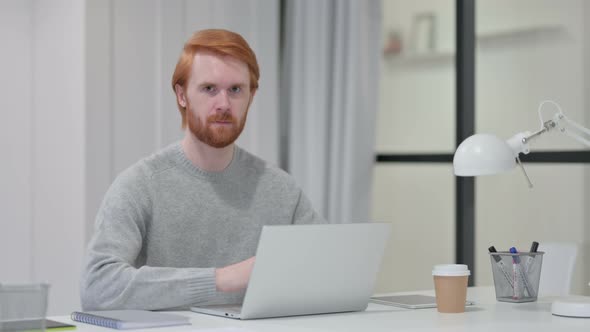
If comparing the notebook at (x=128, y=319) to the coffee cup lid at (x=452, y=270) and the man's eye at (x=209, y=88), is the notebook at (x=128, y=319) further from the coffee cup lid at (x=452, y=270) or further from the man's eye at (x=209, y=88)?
the man's eye at (x=209, y=88)

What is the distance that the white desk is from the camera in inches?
76.0

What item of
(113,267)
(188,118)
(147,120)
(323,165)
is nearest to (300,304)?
(113,267)

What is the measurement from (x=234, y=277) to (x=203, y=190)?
19.5 inches

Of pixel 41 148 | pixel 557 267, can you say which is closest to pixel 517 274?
pixel 557 267

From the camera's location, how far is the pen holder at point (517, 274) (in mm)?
2363

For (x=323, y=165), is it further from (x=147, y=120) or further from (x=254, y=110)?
(x=147, y=120)

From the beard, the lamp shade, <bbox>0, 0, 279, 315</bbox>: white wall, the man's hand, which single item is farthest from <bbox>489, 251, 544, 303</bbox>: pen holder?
<bbox>0, 0, 279, 315</bbox>: white wall

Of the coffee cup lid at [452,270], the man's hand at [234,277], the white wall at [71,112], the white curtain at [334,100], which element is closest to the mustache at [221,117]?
the man's hand at [234,277]

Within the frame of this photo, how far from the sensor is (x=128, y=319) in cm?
193

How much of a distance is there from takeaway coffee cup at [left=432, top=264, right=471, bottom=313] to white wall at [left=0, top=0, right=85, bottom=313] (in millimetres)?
1898

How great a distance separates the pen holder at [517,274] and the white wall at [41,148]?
72.9 inches

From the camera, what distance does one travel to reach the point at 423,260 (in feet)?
14.2

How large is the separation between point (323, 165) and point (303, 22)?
0.64m

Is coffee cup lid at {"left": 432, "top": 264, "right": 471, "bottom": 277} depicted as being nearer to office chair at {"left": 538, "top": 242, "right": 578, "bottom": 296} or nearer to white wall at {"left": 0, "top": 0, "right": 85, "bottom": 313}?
office chair at {"left": 538, "top": 242, "right": 578, "bottom": 296}
